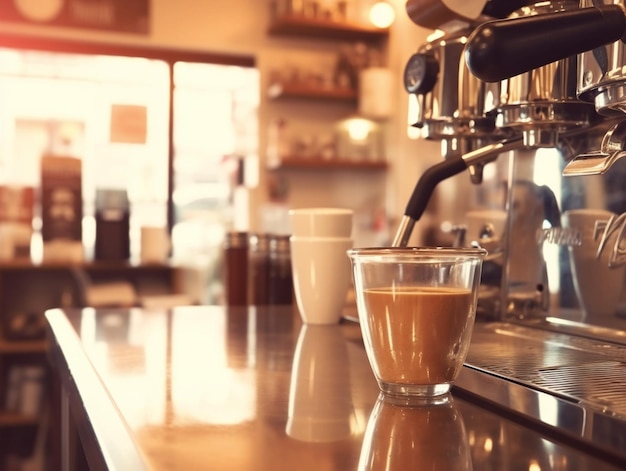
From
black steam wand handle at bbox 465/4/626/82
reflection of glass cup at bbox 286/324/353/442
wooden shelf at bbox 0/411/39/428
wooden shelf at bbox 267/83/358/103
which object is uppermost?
wooden shelf at bbox 267/83/358/103

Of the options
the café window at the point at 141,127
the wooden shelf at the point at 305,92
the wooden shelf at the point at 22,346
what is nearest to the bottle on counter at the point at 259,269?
the wooden shelf at the point at 22,346

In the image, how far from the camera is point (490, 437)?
0.49 metres

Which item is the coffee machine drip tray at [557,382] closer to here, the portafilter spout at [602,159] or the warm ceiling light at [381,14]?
the portafilter spout at [602,159]

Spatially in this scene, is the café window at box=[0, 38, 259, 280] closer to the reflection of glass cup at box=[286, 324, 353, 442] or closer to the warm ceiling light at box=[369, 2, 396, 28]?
the warm ceiling light at box=[369, 2, 396, 28]

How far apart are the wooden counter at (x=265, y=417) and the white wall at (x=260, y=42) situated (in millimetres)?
2544

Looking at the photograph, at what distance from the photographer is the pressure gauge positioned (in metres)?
0.93

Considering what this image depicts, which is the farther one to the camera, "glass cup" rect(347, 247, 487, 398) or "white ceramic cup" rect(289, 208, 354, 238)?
"white ceramic cup" rect(289, 208, 354, 238)

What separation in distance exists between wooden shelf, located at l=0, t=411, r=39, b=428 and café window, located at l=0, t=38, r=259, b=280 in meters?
0.77

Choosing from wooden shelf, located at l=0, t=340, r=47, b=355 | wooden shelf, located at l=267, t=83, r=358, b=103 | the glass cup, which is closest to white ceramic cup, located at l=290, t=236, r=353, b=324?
the glass cup

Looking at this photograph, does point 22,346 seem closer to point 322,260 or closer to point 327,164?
point 327,164

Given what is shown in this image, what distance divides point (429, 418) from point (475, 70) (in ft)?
0.83

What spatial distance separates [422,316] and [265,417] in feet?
0.46

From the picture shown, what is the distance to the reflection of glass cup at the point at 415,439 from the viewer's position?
0.43 meters

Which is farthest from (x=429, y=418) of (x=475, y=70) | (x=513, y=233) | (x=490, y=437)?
(x=513, y=233)
